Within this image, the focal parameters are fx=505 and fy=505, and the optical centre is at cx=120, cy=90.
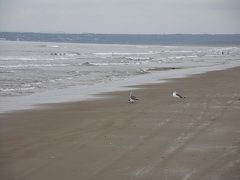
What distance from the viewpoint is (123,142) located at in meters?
8.62

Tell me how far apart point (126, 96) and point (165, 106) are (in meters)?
3.43

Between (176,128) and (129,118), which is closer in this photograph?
(176,128)

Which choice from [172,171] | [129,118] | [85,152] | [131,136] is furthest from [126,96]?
[172,171]

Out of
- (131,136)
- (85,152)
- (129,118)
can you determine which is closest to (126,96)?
(129,118)

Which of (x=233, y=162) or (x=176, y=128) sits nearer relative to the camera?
(x=233, y=162)

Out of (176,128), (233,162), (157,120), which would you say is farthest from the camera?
(157,120)

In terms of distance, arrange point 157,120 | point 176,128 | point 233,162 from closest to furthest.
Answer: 1. point 233,162
2. point 176,128
3. point 157,120

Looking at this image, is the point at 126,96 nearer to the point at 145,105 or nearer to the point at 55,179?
the point at 145,105

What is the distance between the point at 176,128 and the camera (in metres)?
10.1

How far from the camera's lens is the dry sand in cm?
666

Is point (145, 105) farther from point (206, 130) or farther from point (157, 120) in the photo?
point (206, 130)

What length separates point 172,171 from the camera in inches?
261

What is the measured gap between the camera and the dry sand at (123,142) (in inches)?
262

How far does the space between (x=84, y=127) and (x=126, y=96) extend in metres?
6.88
